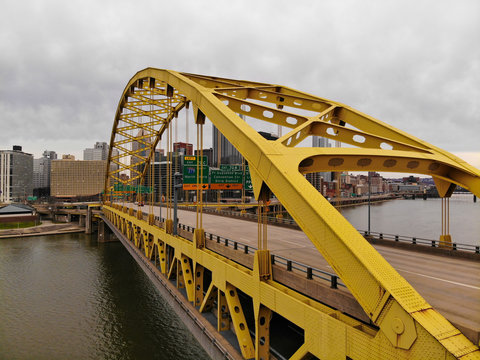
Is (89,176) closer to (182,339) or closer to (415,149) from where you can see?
(182,339)

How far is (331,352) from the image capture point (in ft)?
23.2

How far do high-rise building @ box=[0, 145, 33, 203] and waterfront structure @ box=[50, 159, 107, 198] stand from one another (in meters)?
16.9

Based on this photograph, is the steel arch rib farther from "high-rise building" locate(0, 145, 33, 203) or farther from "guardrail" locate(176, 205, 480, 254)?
"high-rise building" locate(0, 145, 33, 203)

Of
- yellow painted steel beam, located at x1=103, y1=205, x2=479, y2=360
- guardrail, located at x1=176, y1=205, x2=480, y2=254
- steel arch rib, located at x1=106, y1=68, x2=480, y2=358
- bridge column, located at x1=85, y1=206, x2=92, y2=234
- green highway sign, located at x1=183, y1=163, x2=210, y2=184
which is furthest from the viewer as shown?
bridge column, located at x1=85, y1=206, x2=92, y2=234

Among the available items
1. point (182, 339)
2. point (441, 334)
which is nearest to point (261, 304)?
point (441, 334)

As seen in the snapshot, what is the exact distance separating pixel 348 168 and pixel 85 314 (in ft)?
89.1

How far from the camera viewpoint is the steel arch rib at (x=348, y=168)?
560cm

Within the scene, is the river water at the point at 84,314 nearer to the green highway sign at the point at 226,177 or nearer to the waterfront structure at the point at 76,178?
the green highway sign at the point at 226,177

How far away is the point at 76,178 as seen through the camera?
7308 inches

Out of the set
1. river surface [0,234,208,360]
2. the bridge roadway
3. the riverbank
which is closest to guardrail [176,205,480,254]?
the bridge roadway

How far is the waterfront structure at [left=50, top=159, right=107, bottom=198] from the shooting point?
600 ft

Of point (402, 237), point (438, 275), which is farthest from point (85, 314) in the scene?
point (402, 237)

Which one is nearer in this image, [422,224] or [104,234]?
[104,234]

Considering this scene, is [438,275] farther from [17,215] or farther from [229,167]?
[17,215]
